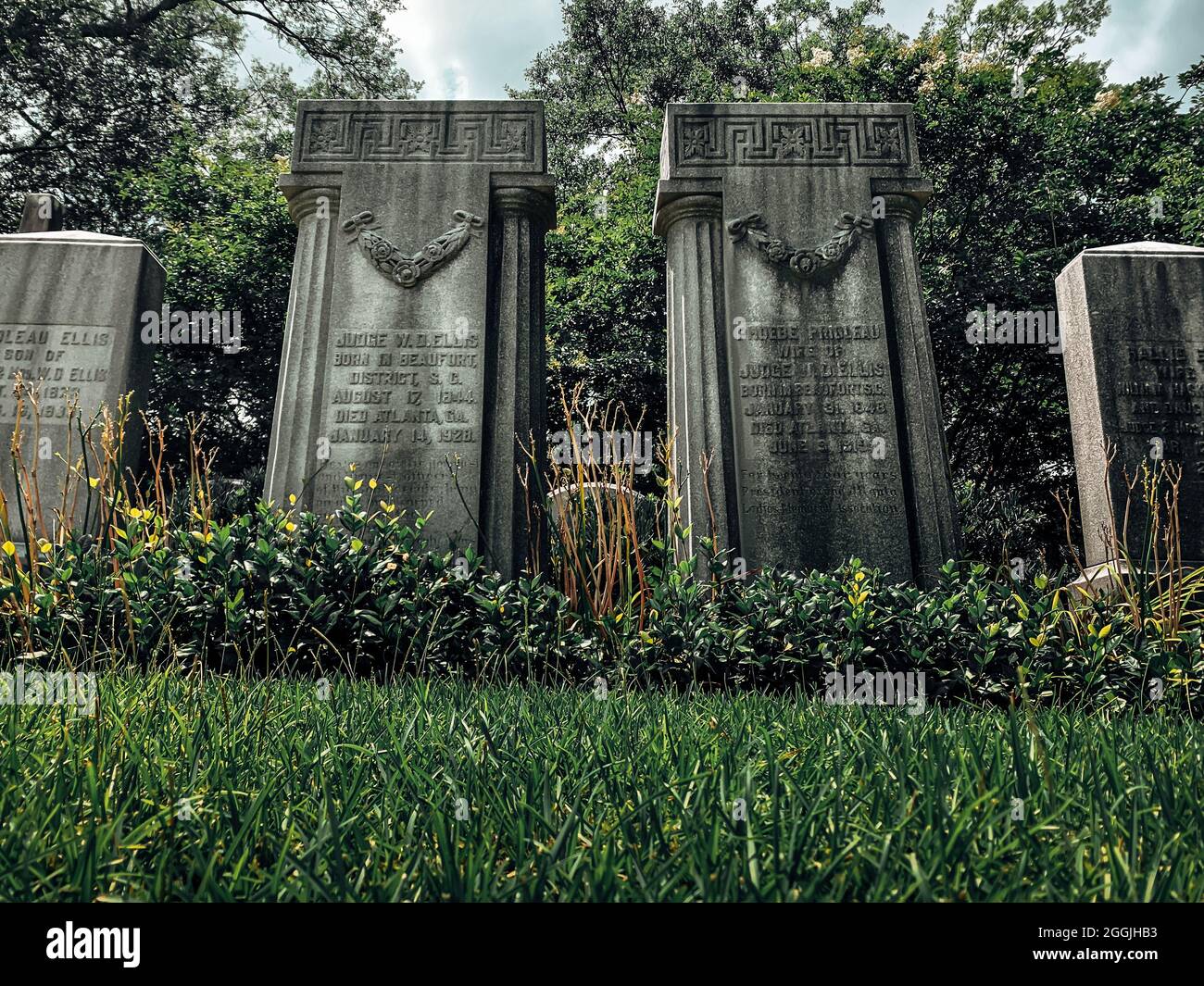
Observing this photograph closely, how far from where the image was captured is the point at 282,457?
623cm

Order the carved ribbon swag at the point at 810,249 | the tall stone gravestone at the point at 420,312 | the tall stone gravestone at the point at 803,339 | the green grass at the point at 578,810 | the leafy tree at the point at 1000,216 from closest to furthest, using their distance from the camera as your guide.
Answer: the green grass at the point at 578,810
the tall stone gravestone at the point at 803,339
the tall stone gravestone at the point at 420,312
the carved ribbon swag at the point at 810,249
the leafy tree at the point at 1000,216

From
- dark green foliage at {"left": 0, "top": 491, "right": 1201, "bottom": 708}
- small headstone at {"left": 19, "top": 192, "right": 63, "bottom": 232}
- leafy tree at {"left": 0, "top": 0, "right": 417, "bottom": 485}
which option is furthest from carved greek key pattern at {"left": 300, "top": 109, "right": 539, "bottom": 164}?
leafy tree at {"left": 0, "top": 0, "right": 417, "bottom": 485}

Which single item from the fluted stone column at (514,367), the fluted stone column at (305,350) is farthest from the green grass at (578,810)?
the fluted stone column at (305,350)

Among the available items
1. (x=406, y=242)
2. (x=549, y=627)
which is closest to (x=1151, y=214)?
(x=406, y=242)

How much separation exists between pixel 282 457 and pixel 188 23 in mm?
16585

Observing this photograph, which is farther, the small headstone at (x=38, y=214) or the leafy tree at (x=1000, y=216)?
the leafy tree at (x=1000, y=216)

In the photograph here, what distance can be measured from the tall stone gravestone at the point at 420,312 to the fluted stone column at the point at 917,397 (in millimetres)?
2579

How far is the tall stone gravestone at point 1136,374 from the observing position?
6.07 metres

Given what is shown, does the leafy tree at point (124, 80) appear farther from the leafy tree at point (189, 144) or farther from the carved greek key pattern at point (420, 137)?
the carved greek key pattern at point (420, 137)

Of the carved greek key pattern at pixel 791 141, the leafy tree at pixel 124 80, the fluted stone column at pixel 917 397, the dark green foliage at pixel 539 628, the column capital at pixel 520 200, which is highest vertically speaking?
the leafy tree at pixel 124 80

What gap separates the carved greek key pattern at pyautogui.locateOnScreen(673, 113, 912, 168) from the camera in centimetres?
659

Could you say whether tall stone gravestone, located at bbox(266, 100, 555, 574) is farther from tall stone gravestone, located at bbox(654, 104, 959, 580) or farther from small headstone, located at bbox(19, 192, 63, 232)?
small headstone, located at bbox(19, 192, 63, 232)

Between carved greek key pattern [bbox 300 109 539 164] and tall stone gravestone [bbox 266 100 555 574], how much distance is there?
0.01 metres
